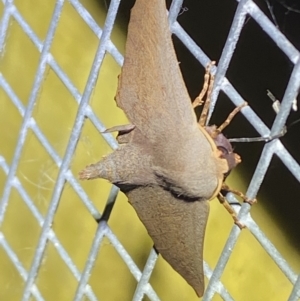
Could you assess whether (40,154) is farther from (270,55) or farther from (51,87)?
(270,55)

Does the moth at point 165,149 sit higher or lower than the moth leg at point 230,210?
higher

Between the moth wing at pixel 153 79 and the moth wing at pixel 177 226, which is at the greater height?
the moth wing at pixel 153 79

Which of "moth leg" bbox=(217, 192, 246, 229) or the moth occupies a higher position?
the moth

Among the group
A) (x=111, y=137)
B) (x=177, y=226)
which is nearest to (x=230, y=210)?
(x=177, y=226)

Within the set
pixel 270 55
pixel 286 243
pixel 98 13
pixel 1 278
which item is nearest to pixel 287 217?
pixel 286 243
